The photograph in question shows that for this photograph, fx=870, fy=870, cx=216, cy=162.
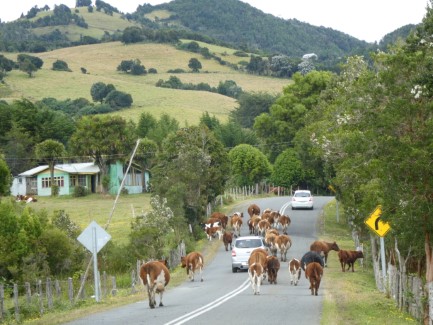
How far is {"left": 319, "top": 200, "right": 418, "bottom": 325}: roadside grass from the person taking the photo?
22.1 meters

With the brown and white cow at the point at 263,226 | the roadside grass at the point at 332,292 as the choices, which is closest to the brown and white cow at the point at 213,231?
the roadside grass at the point at 332,292

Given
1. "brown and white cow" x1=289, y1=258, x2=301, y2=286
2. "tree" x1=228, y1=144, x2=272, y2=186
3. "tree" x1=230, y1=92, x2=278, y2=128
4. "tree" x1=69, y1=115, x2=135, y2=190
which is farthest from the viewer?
"tree" x1=230, y1=92, x2=278, y2=128

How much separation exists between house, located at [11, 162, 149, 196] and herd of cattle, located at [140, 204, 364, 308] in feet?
110

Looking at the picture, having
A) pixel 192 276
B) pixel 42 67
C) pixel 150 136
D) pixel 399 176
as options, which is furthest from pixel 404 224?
pixel 42 67

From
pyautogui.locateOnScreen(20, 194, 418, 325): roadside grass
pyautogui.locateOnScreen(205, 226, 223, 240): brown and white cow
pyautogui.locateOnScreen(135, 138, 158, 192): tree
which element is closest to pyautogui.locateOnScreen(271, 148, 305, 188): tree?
pyautogui.locateOnScreen(135, 138, 158, 192): tree

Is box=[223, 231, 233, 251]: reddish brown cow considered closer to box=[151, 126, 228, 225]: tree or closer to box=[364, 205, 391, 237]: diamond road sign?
box=[151, 126, 228, 225]: tree

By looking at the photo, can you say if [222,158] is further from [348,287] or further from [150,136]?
[150,136]

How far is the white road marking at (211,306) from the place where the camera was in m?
19.9

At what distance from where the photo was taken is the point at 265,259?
3328cm

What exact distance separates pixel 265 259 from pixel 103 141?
59.4 meters

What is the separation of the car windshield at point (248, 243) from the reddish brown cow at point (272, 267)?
17.6 feet

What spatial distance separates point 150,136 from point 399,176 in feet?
282

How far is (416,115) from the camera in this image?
20.5 m

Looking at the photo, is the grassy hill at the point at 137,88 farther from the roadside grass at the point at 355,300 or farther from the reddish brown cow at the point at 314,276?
the reddish brown cow at the point at 314,276
